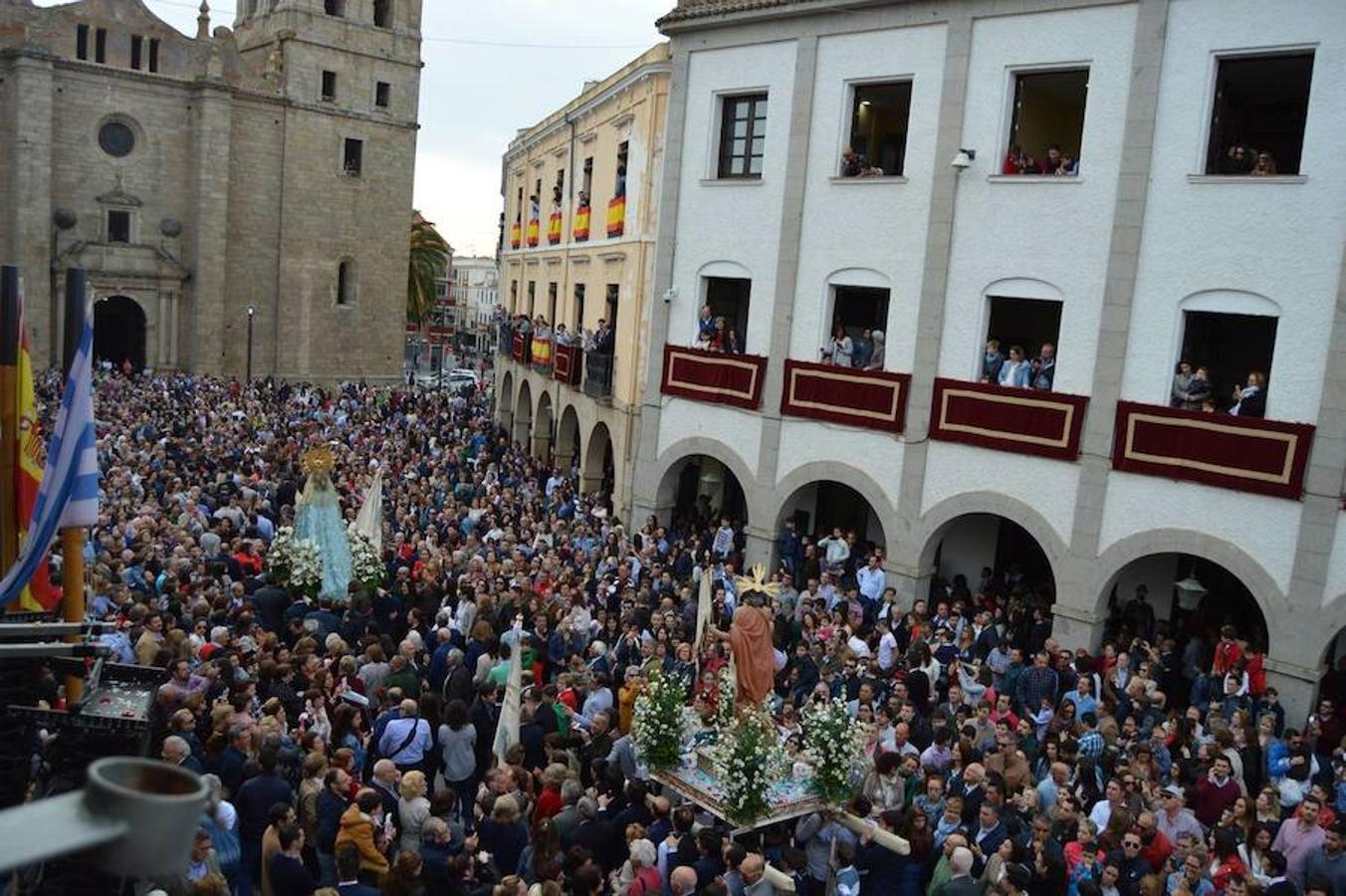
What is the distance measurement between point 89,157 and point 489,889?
42.5 m

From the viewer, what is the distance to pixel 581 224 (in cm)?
2989

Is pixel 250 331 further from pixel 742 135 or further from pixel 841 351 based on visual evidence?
pixel 841 351

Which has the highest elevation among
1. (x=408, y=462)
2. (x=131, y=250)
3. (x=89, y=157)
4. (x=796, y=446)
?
(x=89, y=157)

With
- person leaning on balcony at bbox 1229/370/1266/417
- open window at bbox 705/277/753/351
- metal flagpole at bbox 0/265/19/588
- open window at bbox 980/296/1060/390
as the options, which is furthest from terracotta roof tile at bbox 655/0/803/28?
metal flagpole at bbox 0/265/19/588

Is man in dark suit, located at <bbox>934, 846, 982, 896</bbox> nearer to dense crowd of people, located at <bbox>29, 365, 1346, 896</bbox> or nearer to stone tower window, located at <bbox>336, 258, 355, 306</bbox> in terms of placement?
dense crowd of people, located at <bbox>29, 365, 1346, 896</bbox>

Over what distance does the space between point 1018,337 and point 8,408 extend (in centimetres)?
1718

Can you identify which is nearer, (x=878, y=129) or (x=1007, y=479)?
(x=1007, y=479)

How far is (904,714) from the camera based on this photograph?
11.4 metres

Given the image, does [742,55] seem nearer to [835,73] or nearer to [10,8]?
[835,73]

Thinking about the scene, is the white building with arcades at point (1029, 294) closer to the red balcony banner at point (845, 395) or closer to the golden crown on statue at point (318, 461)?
the red balcony banner at point (845, 395)

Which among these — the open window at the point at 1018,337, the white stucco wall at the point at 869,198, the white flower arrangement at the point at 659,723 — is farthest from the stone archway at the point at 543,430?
the white flower arrangement at the point at 659,723

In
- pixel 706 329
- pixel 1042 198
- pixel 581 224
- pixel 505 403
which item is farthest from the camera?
pixel 505 403

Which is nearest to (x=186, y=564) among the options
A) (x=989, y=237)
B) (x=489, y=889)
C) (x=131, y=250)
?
(x=489, y=889)

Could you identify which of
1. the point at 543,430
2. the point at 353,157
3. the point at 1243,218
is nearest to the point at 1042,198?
the point at 1243,218
